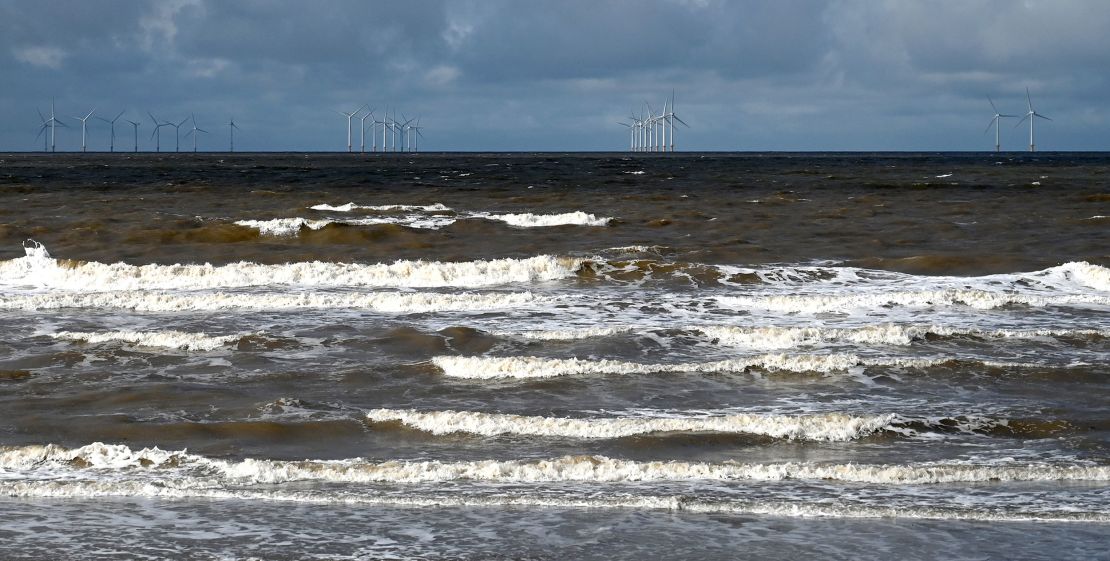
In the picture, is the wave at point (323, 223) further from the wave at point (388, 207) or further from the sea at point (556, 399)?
the wave at point (388, 207)

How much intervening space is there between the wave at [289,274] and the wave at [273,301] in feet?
7.09

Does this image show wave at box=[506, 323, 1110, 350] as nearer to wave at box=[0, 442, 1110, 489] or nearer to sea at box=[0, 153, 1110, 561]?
sea at box=[0, 153, 1110, 561]

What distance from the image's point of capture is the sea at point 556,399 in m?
8.98

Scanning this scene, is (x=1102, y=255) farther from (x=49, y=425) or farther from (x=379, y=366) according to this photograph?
(x=49, y=425)

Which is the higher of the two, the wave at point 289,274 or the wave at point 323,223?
the wave at point 323,223

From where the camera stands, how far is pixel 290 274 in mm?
26094

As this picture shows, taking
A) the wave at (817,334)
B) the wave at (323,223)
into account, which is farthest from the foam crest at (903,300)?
the wave at (323,223)

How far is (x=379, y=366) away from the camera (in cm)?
1625

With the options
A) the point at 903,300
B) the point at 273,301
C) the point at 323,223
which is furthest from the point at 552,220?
the point at 903,300

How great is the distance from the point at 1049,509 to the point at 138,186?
217ft

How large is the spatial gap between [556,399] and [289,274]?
13.7 m

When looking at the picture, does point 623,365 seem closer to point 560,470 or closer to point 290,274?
point 560,470

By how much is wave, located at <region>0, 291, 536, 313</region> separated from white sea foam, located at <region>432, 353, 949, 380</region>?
5.96 metres

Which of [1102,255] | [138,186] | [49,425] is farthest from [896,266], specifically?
[138,186]
